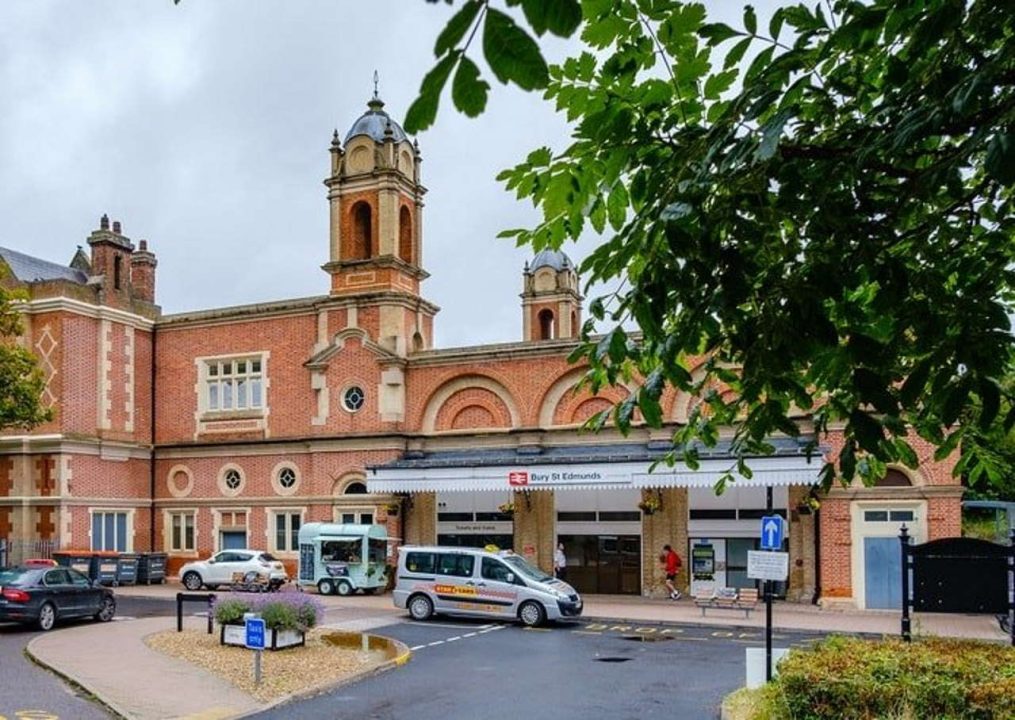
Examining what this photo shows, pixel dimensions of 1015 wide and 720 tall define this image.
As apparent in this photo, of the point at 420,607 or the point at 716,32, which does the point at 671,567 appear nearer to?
the point at 420,607

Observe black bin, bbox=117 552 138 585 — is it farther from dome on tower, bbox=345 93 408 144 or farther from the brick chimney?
dome on tower, bbox=345 93 408 144

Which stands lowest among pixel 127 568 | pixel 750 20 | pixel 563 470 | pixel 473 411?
pixel 127 568

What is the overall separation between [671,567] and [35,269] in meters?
25.6

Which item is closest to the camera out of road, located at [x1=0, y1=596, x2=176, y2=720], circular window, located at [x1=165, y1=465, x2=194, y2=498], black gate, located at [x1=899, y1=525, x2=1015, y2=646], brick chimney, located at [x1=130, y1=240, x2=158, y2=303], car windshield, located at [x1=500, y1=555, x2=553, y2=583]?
road, located at [x1=0, y1=596, x2=176, y2=720]

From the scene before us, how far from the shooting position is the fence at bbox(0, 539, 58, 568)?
1264 inches

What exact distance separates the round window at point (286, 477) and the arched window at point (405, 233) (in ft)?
25.4

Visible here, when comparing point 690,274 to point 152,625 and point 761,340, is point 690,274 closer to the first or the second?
point 761,340

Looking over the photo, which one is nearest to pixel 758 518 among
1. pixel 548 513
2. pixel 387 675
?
pixel 548 513

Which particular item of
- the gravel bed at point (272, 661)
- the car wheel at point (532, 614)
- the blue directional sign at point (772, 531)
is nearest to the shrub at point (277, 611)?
the gravel bed at point (272, 661)

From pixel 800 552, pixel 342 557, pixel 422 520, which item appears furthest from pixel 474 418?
pixel 800 552

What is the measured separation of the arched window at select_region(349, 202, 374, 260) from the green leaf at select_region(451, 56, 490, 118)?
3087 cm

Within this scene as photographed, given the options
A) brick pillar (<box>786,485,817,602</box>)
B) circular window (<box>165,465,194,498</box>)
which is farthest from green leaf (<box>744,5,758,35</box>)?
circular window (<box>165,465,194,498</box>)

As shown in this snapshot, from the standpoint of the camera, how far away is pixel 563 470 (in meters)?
28.1

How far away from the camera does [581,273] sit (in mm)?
4918
